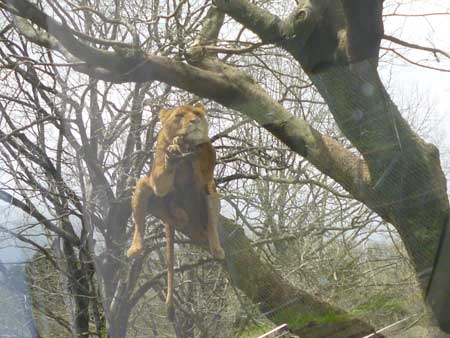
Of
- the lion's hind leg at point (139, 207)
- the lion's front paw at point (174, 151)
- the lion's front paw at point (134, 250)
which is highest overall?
the lion's front paw at point (174, 151)

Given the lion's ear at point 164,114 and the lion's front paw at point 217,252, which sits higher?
the lion's ear at point 164,114

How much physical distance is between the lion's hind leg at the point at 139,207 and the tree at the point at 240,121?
0.05 m

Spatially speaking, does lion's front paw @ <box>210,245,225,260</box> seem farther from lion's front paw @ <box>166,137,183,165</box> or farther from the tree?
lion's front paw @ <box>166,137,183,165</box>

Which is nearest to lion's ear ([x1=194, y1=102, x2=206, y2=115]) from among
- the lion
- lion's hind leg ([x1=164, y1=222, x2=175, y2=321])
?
the lion

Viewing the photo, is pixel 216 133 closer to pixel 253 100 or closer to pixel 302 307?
pixel 253 100

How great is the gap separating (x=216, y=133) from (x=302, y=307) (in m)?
0.63

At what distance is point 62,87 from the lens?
92.7 inches

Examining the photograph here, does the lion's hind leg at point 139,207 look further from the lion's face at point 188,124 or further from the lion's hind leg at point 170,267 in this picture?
the lion's face at point 188,124

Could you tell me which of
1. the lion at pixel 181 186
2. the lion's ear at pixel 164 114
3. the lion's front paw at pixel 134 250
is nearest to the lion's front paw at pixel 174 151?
the lion at pixel 181 186

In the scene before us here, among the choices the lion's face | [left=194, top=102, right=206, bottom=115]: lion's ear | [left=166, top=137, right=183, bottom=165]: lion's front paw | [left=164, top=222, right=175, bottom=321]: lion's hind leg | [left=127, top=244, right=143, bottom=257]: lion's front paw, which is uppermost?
[left=194, top=102, right=206, bottom=115]: lion's ear

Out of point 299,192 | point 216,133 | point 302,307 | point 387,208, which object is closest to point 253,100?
point 216,133

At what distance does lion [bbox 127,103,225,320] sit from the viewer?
1.86 meters

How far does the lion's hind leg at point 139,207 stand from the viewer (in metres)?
1.96

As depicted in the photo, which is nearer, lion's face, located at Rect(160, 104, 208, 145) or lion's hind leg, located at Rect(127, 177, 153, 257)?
lion's face, located at Rect(160, 104, 208, 145)
